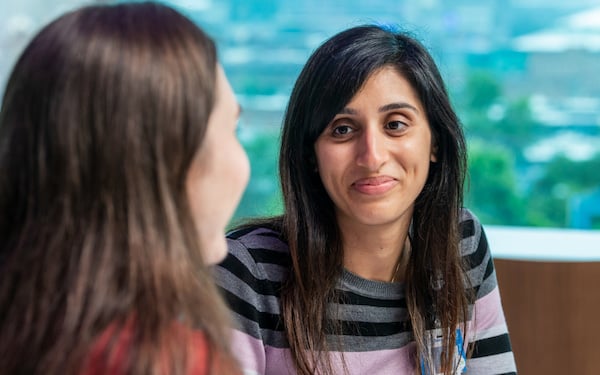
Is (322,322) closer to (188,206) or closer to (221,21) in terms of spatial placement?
(188,206)

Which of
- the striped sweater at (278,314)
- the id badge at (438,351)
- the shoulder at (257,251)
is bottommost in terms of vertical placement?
the id badge at (438,351)

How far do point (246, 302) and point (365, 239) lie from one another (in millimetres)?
247

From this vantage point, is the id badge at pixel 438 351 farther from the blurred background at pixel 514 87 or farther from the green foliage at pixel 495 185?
the green foliage at pixel 495 185

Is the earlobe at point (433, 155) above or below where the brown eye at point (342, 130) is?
below

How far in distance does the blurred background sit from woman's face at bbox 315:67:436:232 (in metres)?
2.04

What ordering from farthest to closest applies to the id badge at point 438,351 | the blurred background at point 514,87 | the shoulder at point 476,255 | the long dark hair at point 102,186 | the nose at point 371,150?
the blurred background at point 514,87 < the shoulder at point 476,255 < the id badge at point 438,351 < the nose at point 371,150 < the long dark hair at point 102,186

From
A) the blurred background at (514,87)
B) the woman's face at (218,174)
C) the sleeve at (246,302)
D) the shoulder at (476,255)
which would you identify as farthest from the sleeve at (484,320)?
the blurred background at (514,87)

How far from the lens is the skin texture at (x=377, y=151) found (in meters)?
1.26

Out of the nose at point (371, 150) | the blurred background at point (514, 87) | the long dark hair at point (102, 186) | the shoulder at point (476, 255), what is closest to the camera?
the long dark hair at point (102, 186)

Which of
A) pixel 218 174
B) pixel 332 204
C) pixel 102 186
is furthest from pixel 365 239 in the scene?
Answer: pixel 102 186

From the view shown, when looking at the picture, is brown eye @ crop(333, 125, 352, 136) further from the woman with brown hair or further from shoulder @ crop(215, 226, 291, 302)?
shoulder @ crop(215, 226, 291, 302)

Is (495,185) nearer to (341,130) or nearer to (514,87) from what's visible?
(514,87)

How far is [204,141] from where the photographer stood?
75cm

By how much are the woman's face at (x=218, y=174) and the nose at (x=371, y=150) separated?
1.45ft
